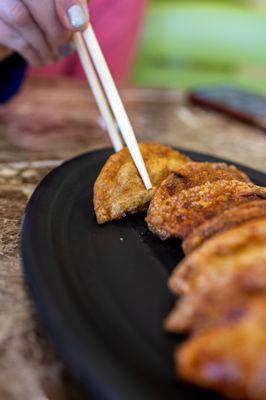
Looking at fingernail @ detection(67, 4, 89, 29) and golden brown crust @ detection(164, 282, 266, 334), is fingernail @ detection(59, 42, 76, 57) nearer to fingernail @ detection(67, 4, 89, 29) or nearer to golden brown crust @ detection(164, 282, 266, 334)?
fingernail @ detection(67, 4, 89, 29)

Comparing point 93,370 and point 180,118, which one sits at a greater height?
point 93,370

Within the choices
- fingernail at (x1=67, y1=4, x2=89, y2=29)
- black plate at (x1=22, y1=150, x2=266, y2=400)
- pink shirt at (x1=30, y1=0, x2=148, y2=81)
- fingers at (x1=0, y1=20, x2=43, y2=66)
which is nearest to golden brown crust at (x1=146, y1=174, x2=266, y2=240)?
black plate at (x1=22, y1=150, x2=266, y2=400)

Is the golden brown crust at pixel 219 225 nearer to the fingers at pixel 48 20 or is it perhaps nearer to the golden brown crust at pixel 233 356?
the golden brown crust at pixel 233 356

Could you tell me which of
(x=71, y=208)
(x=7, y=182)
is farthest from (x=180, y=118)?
(x=71, y=208)

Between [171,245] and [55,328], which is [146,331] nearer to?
[55,328]

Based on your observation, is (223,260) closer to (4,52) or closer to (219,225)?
(219,225)

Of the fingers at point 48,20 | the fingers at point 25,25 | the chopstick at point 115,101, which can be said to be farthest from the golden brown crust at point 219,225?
the fingers at point 25,25
